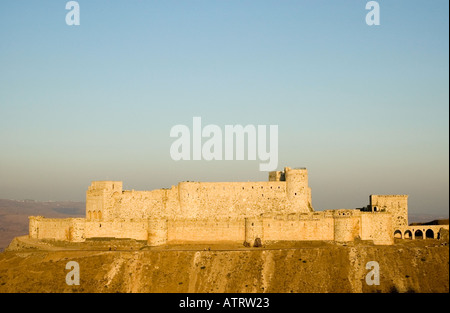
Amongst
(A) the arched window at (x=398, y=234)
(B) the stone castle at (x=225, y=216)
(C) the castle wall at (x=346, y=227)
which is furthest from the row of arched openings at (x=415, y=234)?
(C) the castle wall at (x=346, y=227)

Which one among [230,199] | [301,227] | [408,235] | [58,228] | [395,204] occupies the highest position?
[230,199]

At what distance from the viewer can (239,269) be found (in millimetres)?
75125

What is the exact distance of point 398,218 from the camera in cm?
8731

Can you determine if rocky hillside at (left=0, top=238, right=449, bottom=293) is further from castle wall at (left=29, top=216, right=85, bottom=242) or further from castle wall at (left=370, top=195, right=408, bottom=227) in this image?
castle wall at (left=370, top=195, right=408, bottom=227)

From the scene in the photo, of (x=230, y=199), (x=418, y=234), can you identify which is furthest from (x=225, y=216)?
(x=418, y=234)

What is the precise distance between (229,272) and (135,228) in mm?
15342

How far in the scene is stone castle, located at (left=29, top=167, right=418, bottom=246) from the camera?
8156cm

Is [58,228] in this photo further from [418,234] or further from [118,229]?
[418,234]

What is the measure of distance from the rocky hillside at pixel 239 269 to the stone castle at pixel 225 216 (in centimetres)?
247

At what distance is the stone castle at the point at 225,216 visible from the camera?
3211 inches

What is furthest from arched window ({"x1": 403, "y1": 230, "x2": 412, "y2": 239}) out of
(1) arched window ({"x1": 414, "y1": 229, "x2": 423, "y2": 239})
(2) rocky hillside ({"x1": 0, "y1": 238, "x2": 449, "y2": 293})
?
(2) rocky hillside ({"x1": 0, "y1": 238, "x2": 449, "y2": 293})

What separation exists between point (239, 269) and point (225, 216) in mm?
13736

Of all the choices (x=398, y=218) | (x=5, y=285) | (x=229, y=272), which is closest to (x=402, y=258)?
(x=398, y=218)

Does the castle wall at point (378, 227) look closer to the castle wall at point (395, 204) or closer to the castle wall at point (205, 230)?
the castle wall at point (395, 204)
